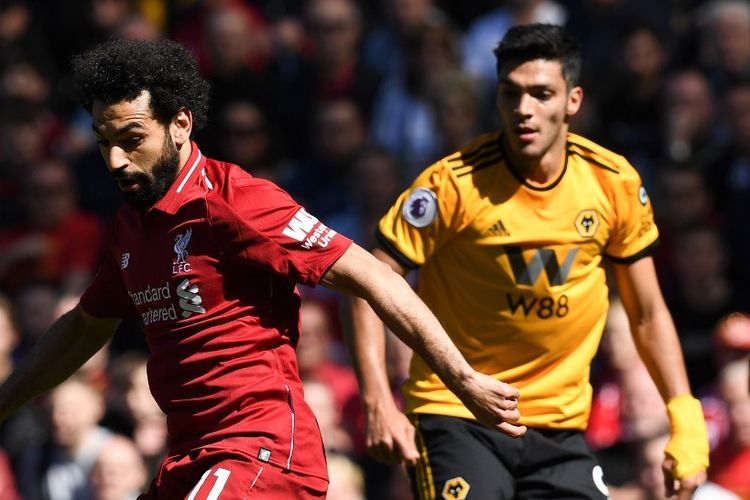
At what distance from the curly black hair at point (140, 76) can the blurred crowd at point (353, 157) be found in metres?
3.80

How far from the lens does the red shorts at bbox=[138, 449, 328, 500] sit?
16.4 ft

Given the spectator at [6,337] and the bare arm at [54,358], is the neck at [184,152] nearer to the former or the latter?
the bare arm at [54,358]

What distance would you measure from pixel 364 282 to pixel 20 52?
8.26 meters

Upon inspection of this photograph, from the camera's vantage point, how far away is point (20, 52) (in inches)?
492

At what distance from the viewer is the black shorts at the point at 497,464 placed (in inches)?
230

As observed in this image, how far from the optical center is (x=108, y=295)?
5645mm

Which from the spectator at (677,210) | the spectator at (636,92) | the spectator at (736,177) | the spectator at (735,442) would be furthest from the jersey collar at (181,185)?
the spectator at (636,92)

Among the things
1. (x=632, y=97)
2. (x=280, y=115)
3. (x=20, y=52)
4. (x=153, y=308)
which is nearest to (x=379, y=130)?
(x=280, y=115)

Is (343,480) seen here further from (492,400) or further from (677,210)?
(492,400)

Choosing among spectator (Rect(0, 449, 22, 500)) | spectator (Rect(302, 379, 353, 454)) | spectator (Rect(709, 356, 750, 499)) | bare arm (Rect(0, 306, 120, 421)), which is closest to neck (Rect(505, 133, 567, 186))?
bare arm (Rect(0, 306, 120, 421))

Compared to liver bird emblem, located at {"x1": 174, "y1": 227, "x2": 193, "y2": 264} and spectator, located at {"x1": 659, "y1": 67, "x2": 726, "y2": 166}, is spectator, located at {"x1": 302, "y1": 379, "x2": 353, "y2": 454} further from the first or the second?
liver bird emblem, located at {"x1": 174, "y1": 227, "x2": 193, "y2": 264}

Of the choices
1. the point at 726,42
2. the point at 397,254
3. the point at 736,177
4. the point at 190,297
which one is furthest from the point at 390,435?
the point at 726,42

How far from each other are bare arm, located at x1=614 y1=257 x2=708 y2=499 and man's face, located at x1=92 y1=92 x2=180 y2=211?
208 centimetres

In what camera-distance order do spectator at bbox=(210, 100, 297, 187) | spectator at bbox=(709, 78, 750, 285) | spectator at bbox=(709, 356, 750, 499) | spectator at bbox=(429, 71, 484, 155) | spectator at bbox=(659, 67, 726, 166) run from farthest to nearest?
spectator at bbox=(210, 100, 297, 187) → spectator at bbox=(429, 71, 484, 155) → spectator at bbox=(659, 67, 726, 166) → spectator at bbox=(709, 78, 750, 285) → spectator at bbox=(709, 356, 750, 499)
